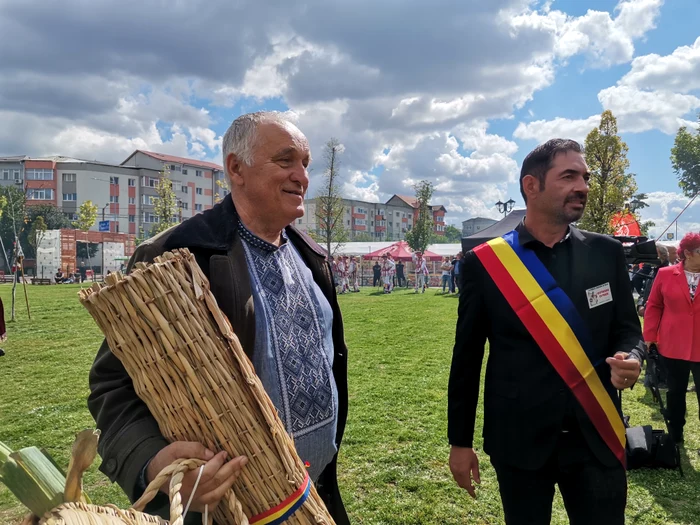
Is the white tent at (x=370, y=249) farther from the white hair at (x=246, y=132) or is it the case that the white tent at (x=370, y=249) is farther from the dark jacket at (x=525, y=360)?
the white hair at (x=246, y=132)

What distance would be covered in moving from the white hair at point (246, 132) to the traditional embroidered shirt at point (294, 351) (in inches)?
10.6

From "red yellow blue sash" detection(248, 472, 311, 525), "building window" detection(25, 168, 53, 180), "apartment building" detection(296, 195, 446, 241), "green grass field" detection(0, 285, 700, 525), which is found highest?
"building window" detection(25, 168, 53, 180)

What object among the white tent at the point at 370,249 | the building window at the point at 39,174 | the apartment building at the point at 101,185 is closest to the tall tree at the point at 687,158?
the white tent at the point at 370,249

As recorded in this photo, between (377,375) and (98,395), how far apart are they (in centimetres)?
674

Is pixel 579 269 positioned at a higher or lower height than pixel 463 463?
higher

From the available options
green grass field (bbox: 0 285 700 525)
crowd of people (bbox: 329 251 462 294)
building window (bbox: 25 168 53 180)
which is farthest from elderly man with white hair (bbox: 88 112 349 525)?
building window (bbox: 25 168 53 180)

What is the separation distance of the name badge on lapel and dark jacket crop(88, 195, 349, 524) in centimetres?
122

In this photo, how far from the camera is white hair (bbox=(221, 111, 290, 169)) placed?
1730 millimetres

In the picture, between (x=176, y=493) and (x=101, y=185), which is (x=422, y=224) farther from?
(x=101, y=185)

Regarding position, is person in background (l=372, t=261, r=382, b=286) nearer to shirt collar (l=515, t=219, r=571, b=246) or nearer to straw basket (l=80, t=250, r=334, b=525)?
shirt collar (l=515, t=219, r=571, b=246)

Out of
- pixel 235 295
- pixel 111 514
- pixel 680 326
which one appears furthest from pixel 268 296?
pixel 680 326

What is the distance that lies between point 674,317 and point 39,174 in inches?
3604

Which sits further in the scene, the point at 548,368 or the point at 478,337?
the point at 478,337

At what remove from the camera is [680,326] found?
513cm
